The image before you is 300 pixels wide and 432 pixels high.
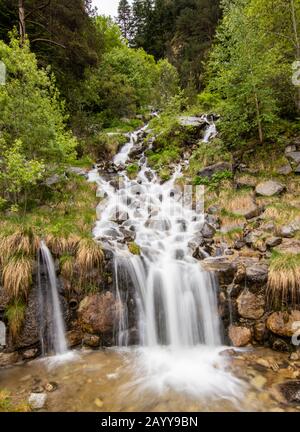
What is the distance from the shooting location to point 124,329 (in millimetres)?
7316

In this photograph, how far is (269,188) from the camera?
10.9 meters

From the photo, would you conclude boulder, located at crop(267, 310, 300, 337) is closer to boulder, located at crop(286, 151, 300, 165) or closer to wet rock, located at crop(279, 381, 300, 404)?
wet rock, located at crop(279, 381, 300, 404)

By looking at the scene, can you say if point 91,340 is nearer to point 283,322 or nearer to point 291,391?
point 291,391

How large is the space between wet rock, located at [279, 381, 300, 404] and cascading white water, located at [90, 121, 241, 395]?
2.91ft

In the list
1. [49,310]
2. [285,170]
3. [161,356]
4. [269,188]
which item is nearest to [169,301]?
[161,356]

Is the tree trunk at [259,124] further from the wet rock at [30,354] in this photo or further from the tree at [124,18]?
the tree at [124,18]

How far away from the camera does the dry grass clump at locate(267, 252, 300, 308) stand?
6.93m

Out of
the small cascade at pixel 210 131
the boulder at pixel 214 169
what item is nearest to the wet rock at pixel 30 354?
the boulder at pixel 214 169

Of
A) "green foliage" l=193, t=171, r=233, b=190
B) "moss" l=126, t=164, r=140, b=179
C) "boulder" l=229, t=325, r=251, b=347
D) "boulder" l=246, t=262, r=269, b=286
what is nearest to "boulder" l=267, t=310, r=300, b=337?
"boulder" l=229, t=325, r=251, b=347

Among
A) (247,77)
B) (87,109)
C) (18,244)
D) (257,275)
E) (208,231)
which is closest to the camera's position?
(257,275)

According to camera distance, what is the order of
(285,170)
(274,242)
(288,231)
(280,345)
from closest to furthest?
1. (280,345)
2. (274,242)
3. (288,231)
4. (285,170)

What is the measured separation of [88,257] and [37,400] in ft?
10.8

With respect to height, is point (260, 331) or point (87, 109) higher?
point (87, 109)
